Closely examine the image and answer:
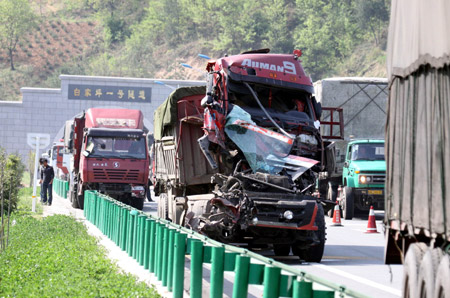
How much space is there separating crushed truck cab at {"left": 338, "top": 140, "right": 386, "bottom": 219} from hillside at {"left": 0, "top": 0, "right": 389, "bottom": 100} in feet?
279

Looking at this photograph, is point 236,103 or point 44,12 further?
point 44,12

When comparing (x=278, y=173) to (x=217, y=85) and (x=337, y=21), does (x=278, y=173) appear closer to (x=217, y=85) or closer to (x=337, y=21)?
(x=217, y=85)

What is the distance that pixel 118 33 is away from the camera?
531 feet

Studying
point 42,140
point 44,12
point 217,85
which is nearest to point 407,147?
point 217,85

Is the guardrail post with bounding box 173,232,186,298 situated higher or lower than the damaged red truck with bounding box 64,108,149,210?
lower

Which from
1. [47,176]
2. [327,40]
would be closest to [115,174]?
[47,176]

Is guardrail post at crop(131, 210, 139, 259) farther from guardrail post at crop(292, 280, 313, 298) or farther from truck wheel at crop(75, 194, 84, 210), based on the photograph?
truck wheel at crop(75, 194, 84, 210)

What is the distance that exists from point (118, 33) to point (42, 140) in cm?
13232

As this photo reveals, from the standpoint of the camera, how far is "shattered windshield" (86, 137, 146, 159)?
32.1 m

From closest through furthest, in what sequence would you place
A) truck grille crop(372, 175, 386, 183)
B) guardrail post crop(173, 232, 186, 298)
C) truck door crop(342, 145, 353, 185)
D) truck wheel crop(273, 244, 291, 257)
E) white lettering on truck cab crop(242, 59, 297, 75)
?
guardrail post crop(173, 232, 186, 298) < truck wheel crop(273, 244, 291, 257) < white lettering on truck cab crop(242, 59, 297, 75) < truck grille crop(372, 175, 386, 183) < truck door crop(342, 145, 353, 185)

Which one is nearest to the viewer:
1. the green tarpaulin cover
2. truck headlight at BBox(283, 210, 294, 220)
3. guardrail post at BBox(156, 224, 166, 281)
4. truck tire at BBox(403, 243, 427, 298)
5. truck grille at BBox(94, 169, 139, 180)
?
truck tire at BBox(403, 243, 427, 298)

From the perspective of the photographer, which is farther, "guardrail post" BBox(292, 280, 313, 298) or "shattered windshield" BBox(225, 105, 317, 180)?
"shattered windshield" BBox(225, 105, 317, 180)

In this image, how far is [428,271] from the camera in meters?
7.99

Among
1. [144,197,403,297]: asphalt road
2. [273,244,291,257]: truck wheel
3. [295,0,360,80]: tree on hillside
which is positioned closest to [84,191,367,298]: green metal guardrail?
[144,197,403,297]: asphalt road
